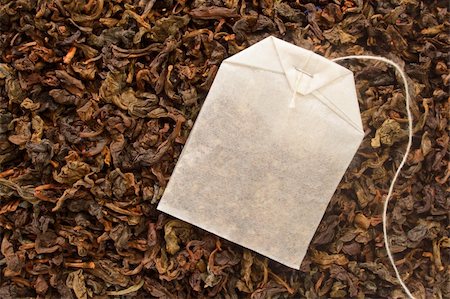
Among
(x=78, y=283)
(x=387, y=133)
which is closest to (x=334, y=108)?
(x=387, y=133)

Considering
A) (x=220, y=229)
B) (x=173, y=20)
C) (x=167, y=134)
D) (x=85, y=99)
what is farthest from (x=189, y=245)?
(x=173, y=20)

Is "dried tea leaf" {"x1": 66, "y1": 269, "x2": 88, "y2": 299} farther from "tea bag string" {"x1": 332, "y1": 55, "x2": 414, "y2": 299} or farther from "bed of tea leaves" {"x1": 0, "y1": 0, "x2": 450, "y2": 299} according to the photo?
"tea bag string" {"x1": 332, "y1": 55, "x2": 414, "y2": 299}

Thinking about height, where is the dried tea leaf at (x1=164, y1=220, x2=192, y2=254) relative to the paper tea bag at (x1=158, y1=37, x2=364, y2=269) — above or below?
below

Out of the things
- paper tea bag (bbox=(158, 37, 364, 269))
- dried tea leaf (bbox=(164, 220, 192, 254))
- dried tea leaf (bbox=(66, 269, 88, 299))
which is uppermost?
paper tea bag (bbox=(158, 37, 364, 269))

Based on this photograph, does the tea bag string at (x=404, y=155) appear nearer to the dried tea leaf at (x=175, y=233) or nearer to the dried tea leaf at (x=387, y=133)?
the dried tea leaf at (x=387, y=133)

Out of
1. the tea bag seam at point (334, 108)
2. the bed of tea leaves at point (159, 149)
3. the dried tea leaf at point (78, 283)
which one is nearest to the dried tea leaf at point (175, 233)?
the bed of tea leaves at point (159, 149)

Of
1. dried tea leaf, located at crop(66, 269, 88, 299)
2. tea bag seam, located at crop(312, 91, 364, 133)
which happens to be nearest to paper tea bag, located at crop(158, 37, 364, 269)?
tea bag seam, located at crop(312, 91, 364, 133)
